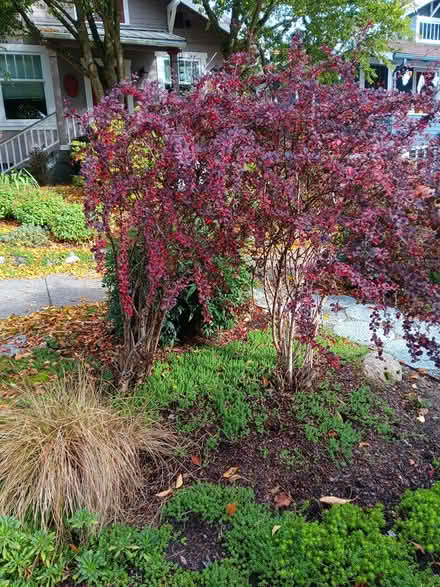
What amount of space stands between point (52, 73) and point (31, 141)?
1977mm

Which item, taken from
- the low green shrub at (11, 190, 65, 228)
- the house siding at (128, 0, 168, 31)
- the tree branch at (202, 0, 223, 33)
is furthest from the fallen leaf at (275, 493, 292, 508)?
the house siding at (128, 0, 168, 31)

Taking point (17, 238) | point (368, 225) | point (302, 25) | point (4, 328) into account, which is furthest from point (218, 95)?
point (302, 25)

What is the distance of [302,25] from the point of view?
1502 centimetres

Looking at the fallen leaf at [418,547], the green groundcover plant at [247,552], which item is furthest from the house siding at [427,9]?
the fallen leaf at [418,547]

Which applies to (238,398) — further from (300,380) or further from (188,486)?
(188,486)

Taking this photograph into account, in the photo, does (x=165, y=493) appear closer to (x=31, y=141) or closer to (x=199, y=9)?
(x=31, y=141)

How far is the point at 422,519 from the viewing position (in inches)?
81.0

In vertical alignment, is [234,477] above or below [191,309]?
below

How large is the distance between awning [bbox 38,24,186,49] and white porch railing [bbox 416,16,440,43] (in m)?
14.2

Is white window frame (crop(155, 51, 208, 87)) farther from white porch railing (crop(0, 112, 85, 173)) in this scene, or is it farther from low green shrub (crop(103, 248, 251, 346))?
low green shrub (crop(103, 248, 251, 346))

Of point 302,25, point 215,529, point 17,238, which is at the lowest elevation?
point 215,529

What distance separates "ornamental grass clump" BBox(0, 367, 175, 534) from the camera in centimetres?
216

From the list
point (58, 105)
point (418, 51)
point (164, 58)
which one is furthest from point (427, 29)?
point (58, 105)

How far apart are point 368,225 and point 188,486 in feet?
5.06
